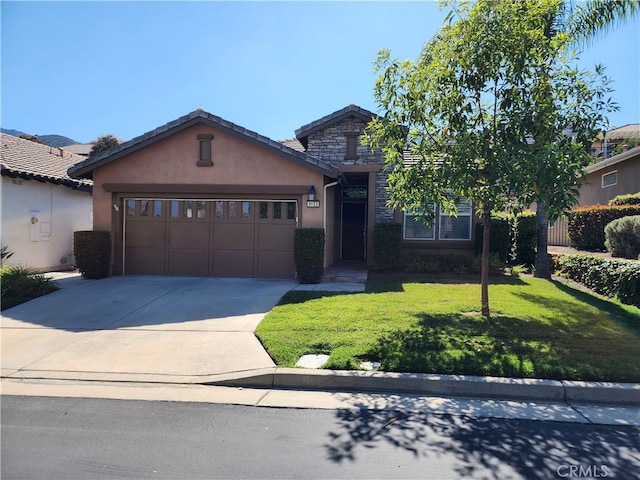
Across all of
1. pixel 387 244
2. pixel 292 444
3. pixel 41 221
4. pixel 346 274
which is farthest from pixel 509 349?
pixel 41 221

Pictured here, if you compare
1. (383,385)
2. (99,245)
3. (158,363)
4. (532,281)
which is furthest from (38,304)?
(532,281)

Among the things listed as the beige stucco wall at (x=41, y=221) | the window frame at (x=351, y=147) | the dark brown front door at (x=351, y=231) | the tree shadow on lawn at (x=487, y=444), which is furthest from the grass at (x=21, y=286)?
the dark brown front door at (x=351, y=231)

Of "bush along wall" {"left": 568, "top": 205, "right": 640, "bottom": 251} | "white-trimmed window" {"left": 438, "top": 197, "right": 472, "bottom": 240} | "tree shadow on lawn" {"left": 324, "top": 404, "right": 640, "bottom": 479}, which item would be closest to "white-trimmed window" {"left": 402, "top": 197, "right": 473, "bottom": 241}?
"white-trimmed window" {"left": 438, "top": 197, "right": 472, "bottom": 240}

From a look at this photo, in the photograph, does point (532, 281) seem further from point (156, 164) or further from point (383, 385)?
point (156, 164)

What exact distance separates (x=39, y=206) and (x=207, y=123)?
23.2 ft

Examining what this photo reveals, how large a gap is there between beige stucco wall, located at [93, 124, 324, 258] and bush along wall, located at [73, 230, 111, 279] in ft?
2.39

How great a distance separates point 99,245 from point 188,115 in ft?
14.6

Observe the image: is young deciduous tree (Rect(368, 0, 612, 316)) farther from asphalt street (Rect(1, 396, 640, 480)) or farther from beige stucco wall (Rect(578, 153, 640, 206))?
beige stucco wall (Rect(578, 153, 640, 206))

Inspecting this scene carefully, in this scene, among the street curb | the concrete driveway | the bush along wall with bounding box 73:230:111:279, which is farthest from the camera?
the bush along wall with bounding box 73:230:111:279

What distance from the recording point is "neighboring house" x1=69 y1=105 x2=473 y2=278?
38.8 feet

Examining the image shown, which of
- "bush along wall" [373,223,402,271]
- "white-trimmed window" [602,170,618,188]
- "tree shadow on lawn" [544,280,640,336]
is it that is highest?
"white-trimmed window" [602,170,618,188]

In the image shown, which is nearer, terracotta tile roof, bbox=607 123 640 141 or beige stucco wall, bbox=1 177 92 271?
beige stucco wall, bbox=1 177 92 271

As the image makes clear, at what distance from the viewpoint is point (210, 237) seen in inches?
487

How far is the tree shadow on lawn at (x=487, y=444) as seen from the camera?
3480 mm
